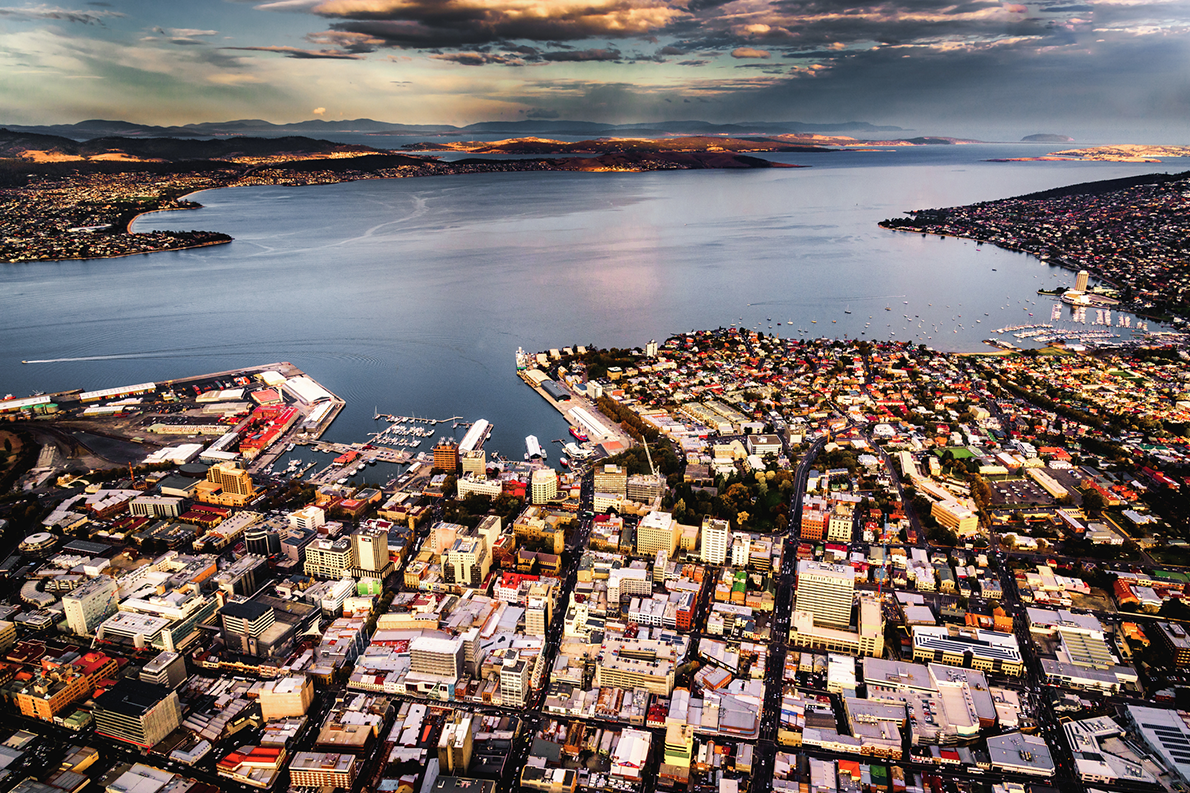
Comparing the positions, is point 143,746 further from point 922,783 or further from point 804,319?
point 804,319

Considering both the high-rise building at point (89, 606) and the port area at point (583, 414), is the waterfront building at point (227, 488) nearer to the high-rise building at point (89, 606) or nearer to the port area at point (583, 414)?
the high-rise building at point (89, 606)

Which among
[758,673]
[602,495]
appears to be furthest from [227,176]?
[758,673]

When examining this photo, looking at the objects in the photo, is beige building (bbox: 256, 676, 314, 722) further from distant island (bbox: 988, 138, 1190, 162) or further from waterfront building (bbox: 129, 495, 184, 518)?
distant island (bbox: 988, 138, 1190, 162)

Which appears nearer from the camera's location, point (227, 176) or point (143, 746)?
point (143, 746)

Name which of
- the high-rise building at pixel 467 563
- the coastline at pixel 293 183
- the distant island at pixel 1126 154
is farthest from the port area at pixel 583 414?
the distant island at pixel 1126 154

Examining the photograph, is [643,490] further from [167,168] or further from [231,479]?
[167,168]
